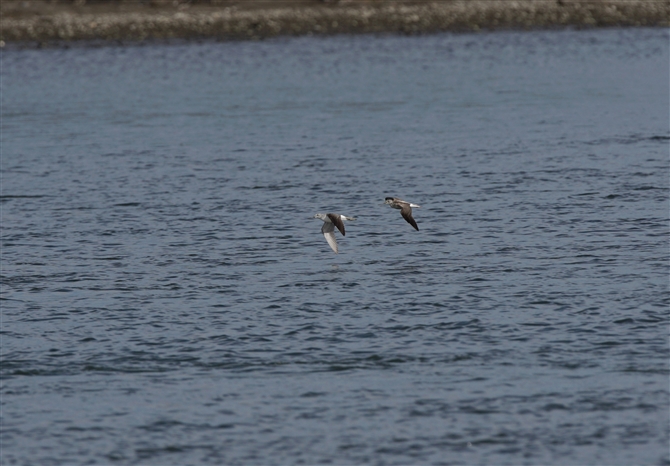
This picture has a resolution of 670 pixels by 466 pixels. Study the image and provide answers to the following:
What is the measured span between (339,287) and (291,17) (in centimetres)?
5648

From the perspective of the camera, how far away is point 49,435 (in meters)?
14.6

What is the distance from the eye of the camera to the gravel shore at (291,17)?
73500 mm

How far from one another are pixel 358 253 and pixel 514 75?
117ft

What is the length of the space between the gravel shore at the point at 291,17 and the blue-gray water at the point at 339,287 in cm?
2762

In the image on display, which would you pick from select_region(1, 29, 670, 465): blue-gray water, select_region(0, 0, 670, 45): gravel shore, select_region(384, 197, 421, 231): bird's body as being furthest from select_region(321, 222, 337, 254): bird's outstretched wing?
select_region(0, 0, 670, 45): gravel shore

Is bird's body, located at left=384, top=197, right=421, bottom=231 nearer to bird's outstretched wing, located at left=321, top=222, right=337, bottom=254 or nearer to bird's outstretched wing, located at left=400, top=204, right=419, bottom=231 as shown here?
bird's outstretched wing, located at left=400, top=204, right=419, bottom=231

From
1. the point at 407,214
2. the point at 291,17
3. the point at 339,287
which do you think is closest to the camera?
the point at 339,287

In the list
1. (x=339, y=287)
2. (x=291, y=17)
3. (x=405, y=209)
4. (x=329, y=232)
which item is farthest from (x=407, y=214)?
(x=291, y=17)

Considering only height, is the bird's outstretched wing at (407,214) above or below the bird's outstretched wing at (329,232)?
above

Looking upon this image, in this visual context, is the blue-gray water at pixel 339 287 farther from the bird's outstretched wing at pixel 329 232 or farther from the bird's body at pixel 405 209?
the bird's body at pixel 405 209

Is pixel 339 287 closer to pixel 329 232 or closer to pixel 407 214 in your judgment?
pixel 407 214

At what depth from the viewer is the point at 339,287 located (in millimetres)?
20844

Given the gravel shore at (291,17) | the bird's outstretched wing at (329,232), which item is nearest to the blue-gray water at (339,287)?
the bird's outstretched wing at (329,232)

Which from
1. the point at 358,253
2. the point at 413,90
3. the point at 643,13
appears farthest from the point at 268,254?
the point at 643,13
